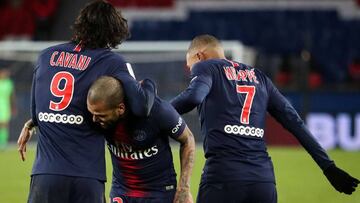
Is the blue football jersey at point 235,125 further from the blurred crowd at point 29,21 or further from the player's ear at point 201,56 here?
the blurred crowd at point 29,21

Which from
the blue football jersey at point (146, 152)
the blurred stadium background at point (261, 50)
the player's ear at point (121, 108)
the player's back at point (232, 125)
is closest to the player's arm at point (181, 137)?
the blue football jersey at point (146, 152)

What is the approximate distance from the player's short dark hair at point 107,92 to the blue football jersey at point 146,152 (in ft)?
0.96

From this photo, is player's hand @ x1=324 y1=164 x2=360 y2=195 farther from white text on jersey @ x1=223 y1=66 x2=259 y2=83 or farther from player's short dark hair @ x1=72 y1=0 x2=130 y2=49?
player's short dark hair @ x1=72 y1=0 x2=130 y2=49

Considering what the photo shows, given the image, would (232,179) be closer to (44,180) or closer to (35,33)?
(44,180)

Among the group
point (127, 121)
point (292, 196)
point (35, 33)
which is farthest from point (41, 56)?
point (35, 33)

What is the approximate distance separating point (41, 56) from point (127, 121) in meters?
0.63

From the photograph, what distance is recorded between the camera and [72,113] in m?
4.66

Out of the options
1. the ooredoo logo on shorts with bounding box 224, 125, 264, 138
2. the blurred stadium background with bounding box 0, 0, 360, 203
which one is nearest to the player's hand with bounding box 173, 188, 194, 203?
the ooredoo logo on shorts with bounding box 224, 125, 264, 138

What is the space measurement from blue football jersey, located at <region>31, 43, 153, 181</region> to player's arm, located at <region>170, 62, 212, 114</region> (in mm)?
563

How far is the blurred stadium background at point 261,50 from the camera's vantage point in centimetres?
1673

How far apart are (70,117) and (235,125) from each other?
125 cm

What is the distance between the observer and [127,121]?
4824 mm

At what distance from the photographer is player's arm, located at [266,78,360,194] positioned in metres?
5.47

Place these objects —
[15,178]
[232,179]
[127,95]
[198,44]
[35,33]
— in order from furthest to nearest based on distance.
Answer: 1. [35,33]
2. [15,178]
3. [198,44]
4. [232,179]
5. [127,95]
